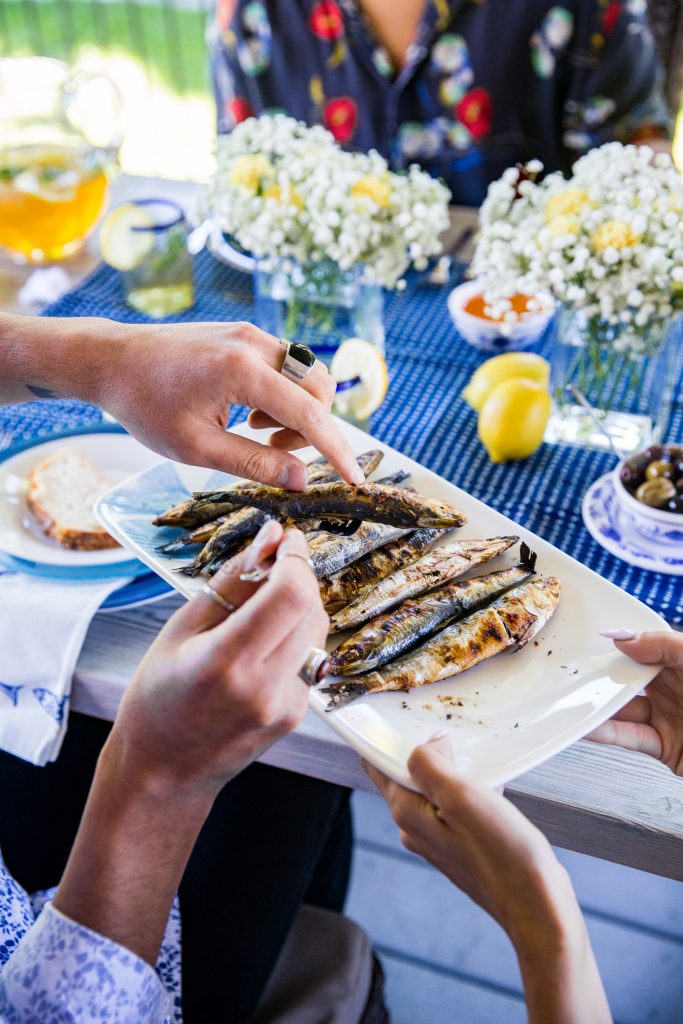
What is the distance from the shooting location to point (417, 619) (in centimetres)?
103

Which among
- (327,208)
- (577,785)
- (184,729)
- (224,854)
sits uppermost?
(327,208)

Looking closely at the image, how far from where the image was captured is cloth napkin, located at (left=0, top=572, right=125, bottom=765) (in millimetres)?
1164

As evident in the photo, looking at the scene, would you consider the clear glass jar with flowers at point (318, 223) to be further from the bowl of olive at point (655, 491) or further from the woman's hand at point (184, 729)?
the woman's hand at point (184, 729)

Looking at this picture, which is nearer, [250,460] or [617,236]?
[250,460]

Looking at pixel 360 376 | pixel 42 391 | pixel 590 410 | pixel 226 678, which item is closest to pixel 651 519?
pixel 590 410

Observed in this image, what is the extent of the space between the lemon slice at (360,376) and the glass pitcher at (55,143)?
84 centimetres

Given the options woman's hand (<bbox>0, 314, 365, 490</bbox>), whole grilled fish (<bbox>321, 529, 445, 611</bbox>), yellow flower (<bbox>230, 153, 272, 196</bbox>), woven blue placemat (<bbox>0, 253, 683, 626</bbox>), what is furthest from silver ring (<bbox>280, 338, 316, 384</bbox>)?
yellow flower (<bbox>230, 153, 272, 196</bbox>)

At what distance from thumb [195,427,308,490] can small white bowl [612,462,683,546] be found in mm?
506

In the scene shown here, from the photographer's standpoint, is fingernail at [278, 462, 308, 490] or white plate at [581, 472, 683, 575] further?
white plate at [581, 472, 683, 575]

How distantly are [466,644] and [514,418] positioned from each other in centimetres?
64

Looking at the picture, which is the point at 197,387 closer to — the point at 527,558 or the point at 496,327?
the point at 527,558

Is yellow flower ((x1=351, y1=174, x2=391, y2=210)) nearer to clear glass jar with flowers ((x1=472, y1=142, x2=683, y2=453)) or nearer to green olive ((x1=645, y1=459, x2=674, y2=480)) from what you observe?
clear glass jar with flowers ((x1=472, y1=142, x2=683, y2=453))

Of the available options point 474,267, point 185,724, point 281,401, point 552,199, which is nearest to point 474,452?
point 474,267

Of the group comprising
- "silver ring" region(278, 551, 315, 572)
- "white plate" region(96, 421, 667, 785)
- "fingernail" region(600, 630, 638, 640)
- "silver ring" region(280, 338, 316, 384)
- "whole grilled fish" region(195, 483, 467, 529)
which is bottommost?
"white plate" region(96, 421, 667, 785)
